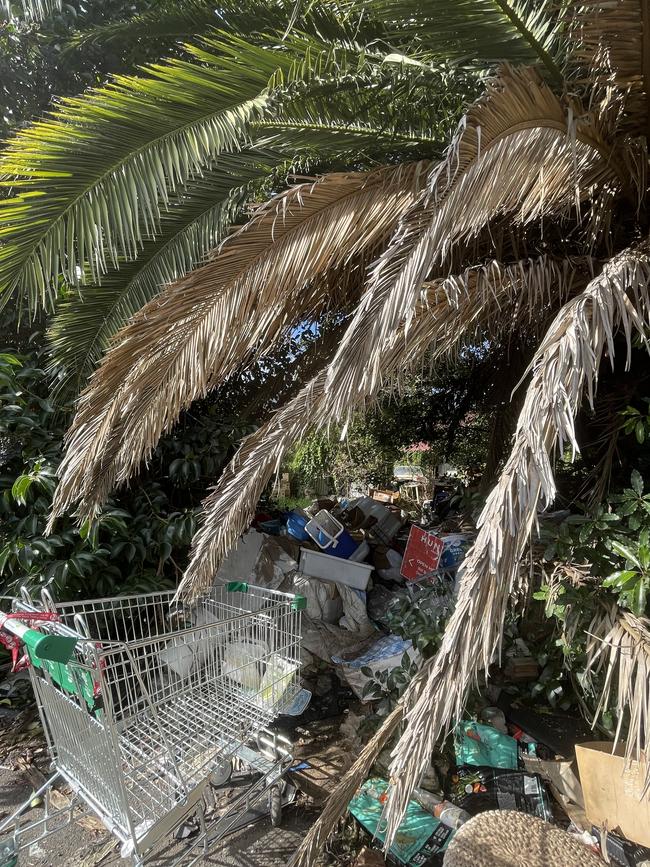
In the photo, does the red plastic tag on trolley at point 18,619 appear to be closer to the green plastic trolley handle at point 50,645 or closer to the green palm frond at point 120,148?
the green plastic trolley handle at point 50,645

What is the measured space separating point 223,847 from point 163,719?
2.15 feet

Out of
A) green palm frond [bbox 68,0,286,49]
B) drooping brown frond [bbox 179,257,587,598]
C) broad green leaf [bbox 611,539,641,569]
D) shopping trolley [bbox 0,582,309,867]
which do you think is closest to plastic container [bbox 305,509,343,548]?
shopping trolley [bbox 0,582,309,867]

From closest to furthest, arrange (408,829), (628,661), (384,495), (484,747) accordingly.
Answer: (628,661) → (408,829) → (484,747) → (384,495)

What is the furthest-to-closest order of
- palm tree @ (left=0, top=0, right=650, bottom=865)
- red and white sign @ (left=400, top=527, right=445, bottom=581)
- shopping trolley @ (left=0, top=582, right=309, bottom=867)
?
red and white sign @ (left=400, top=527, right=445, bottom=581) → shopping trolley @ (left=0, top=582, right=309, bottom=867) → palm tree @ (left=0, top=0, right=650, bottom=865)

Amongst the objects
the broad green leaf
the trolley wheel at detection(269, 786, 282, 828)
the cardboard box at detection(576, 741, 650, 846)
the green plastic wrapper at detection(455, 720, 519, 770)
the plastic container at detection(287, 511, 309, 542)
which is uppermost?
the broad green leaf

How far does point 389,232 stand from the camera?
2311 millimetres

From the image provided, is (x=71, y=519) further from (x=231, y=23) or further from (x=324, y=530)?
(x=231, y=23)

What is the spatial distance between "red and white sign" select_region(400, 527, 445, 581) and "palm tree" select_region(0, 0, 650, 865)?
126 cm

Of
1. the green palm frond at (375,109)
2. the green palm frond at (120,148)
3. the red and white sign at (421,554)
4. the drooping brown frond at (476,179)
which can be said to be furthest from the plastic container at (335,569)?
the green palm frond at (375,109)

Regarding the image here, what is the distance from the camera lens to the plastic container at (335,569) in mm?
3906

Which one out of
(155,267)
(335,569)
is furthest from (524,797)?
(155,267)

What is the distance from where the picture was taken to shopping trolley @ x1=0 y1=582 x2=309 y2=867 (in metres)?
1.79

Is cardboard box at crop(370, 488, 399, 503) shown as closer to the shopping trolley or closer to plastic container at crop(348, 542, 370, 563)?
plastic container at crop(348, 542, 370, 563)

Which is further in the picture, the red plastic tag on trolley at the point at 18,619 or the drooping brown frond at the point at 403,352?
the drooping brown frond at the point at 403,352
